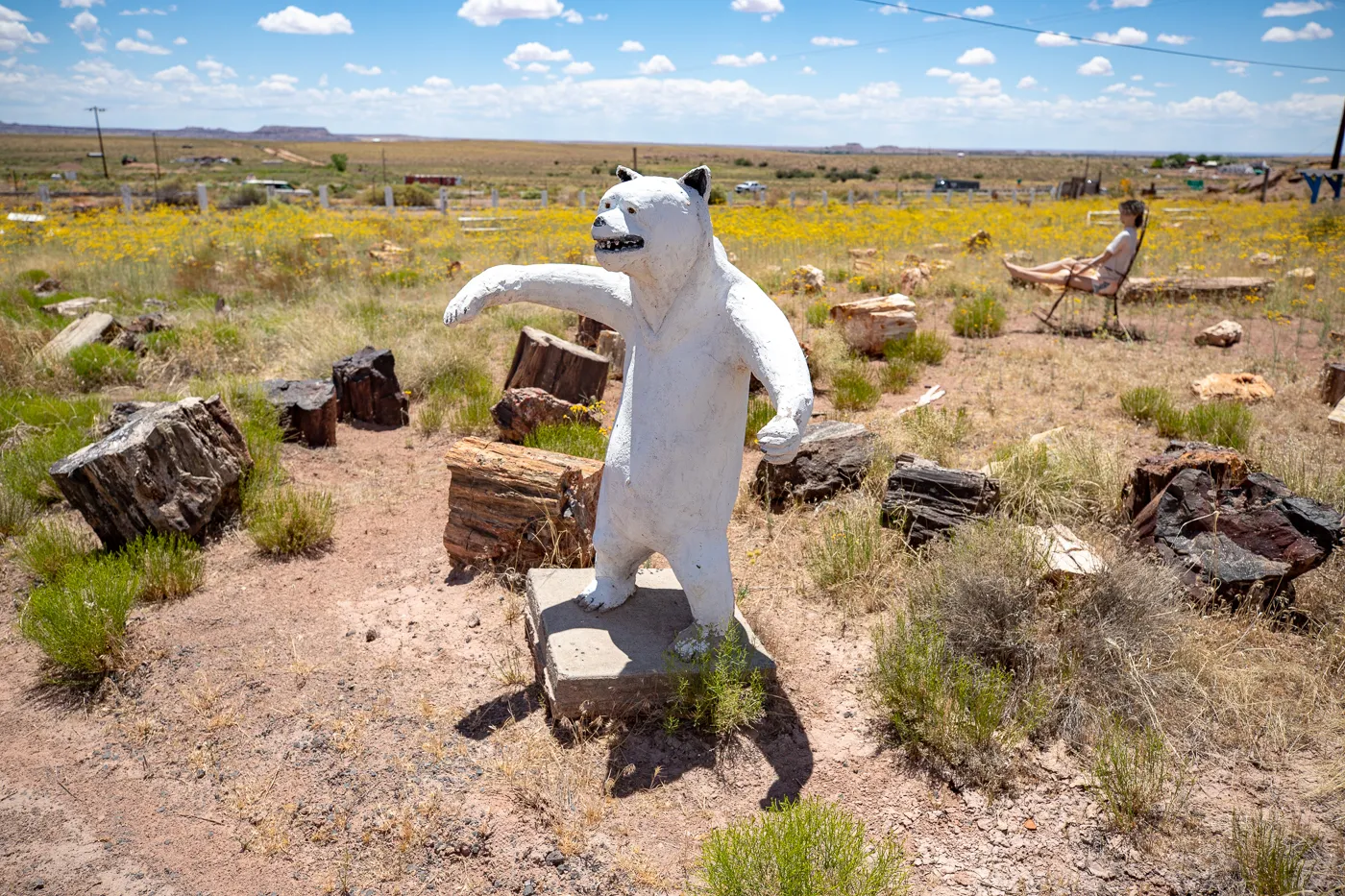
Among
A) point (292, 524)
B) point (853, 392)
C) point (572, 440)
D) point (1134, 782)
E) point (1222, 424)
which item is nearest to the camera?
point (1134, 782)

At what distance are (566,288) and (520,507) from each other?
1525 millimetres

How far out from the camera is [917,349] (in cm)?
852

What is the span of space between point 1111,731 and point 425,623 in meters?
3.13

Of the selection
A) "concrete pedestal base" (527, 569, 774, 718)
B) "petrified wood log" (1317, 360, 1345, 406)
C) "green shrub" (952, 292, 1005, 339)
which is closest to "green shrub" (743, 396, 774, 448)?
"concrete pedestal base" (527, 569, 774, 718)

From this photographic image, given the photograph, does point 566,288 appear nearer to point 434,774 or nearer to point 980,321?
point 434,774

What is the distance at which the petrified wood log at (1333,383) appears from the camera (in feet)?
22.5

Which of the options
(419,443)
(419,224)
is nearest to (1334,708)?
(419,443)

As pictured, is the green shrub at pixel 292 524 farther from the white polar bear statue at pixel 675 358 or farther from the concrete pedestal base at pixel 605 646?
the white polar bear statue at pixel 675 358

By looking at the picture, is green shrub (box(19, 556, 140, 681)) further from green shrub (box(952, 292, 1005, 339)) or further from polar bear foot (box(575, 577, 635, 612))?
green shrub (box(952, 292, 1005, 339))

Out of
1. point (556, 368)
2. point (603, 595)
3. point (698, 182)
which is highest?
point (698, 182)

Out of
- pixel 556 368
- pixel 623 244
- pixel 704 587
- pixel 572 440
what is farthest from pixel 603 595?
pixel 556 368

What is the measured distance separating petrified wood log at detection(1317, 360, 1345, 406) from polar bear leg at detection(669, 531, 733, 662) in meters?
6.46

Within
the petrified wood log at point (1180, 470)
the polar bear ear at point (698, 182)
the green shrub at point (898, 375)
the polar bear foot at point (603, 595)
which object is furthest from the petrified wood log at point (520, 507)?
the green shrub at point (898, 375)

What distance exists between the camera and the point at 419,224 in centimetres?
1692
